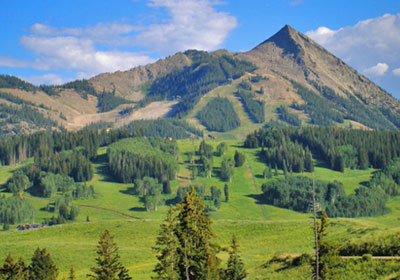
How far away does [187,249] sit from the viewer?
54.2 meters

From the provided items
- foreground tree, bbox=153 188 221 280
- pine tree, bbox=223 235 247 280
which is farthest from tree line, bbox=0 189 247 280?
pine tree, bbox=223 235 247 280

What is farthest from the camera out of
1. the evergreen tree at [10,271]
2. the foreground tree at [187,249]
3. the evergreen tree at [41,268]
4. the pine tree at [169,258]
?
the evergreen tree at [41,268]

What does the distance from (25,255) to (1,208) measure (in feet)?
332

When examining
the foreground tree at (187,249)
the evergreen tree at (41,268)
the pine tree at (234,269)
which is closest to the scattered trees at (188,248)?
the foreground tree at (187,249)

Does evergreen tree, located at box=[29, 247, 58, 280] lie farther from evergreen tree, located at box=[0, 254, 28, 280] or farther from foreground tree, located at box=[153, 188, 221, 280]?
foreground tree, located at box=[153, 188, 221, 280]

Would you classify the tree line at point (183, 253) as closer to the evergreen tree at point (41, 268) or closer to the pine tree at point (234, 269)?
the pine tree at point (234, 269)

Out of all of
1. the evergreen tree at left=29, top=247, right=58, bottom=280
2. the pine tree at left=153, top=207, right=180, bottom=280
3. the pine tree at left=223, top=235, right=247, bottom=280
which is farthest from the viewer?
the evergreen tree at left=29, top=247, right=58, bottom=280

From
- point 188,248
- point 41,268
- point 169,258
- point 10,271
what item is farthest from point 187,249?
point 41,268

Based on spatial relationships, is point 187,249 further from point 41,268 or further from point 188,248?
point 41,268

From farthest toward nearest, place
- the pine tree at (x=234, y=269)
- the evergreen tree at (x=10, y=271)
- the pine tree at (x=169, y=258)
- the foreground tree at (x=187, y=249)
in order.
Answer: the pine tree at (x=234, y=269) → the evergreen tree at (x=10, y=271) → the foreground tree at (x=187, y=249) → the pine tree at (x=169, y=258)

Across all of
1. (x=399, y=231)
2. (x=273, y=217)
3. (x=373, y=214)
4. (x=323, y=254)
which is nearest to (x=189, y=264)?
(x=323, y=254)

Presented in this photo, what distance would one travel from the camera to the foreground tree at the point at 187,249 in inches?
2117

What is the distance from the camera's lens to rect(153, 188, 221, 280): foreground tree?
176 ft

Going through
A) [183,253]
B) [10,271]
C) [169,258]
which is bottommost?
[10,271]
